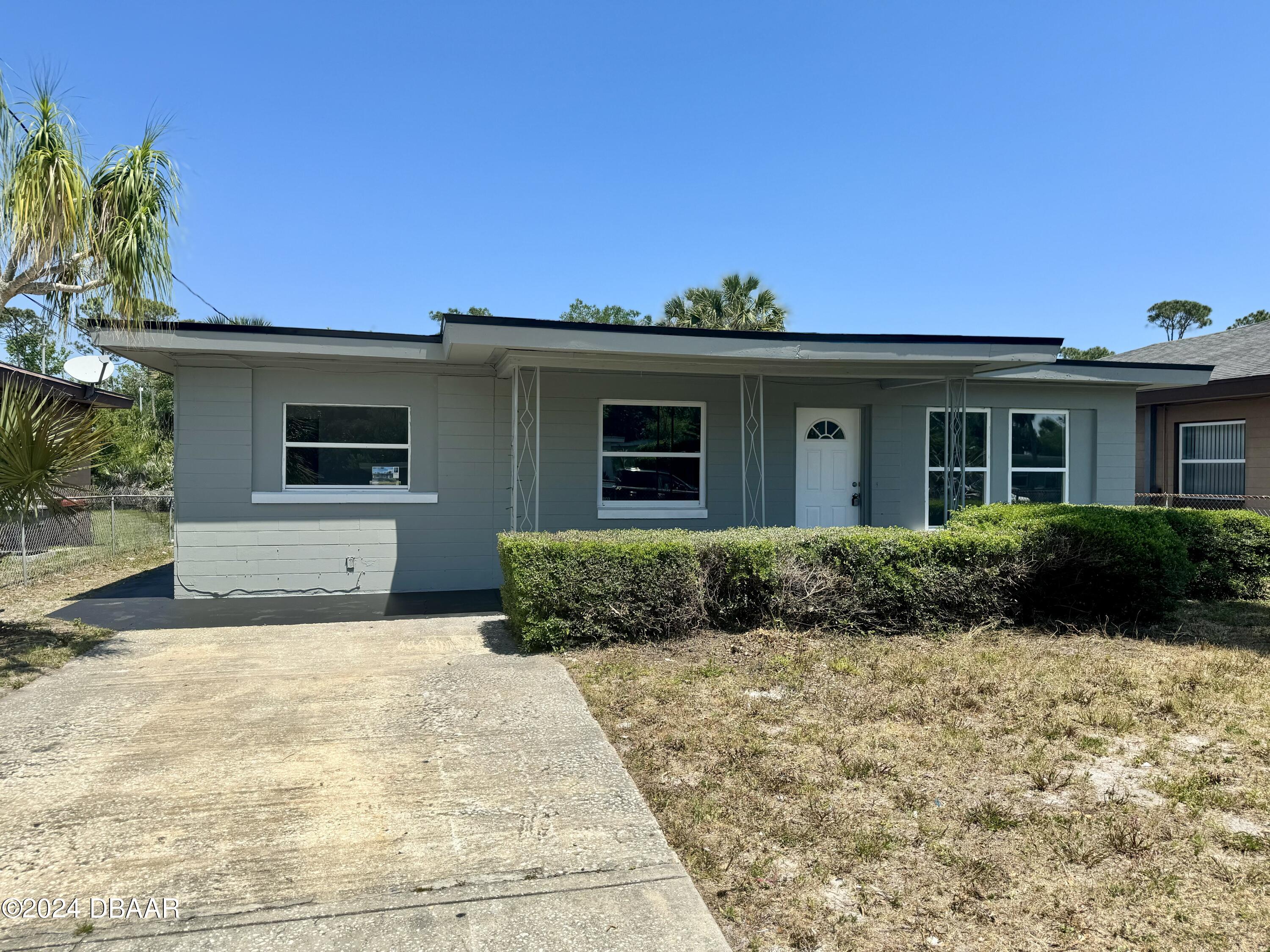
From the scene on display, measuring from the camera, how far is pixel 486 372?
10586 mm

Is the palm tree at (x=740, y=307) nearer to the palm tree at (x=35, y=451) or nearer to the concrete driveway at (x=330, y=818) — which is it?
the palm tree at (x=35, y=451)

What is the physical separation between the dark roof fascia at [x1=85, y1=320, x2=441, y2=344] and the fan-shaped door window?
5679 mm

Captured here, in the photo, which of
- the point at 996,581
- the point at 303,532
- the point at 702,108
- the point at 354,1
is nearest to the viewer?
the point at 996,581

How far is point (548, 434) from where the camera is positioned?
10805 mm

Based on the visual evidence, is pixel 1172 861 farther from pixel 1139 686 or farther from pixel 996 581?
pixel 996 581

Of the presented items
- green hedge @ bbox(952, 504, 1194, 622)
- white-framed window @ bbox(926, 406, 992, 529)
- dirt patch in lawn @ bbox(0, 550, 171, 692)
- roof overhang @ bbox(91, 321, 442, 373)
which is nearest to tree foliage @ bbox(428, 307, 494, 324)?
dirt patch in lawn @ bbox(0, 550, 171, 692)

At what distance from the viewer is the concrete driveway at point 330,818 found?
2822 mm

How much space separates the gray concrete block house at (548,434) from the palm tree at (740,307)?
14.2 metres

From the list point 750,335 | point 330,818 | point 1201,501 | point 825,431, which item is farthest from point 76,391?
point 1201,501

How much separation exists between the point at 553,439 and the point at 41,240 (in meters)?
5.93

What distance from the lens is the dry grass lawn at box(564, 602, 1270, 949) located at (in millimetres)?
2920

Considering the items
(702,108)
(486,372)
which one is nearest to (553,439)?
(486,372)

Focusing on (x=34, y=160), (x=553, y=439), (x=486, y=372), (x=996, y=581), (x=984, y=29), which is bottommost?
(x=996, y=581)

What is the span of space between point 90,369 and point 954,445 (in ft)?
48.2
